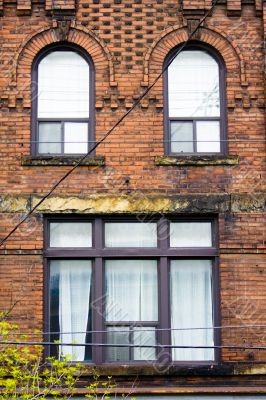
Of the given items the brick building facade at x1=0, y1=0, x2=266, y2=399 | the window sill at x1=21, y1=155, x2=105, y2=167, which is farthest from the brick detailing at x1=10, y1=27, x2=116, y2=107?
the window sill at x1=21, y1=155, x2=105, y2=167

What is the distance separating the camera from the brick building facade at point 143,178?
15016 millimetres

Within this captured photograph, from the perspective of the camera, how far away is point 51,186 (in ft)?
50.8

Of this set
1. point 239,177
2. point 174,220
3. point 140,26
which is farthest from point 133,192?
point 140,26

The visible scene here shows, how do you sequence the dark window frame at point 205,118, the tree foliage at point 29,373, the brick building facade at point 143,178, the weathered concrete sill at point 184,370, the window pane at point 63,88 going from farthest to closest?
the window pane at point 63,88 < the dark window frame at point 205,118 < the brick building facade at point 143,178 < the weathered concrete sill at point 184,370 < the tree foliage at point 29,373

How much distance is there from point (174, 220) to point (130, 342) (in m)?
2.31

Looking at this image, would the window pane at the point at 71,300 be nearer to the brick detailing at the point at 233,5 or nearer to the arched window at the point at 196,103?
the arched window at the point at 196,103

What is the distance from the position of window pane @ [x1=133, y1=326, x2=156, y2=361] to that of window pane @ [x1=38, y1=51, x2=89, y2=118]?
4.10 meters

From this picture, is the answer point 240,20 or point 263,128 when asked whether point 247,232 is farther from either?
point 240,20

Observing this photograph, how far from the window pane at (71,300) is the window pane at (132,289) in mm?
410

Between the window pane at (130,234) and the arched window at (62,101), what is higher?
the arched window at (62,101)

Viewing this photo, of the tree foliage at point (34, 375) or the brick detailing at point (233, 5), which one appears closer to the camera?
the tree foliage at point (34, 375)

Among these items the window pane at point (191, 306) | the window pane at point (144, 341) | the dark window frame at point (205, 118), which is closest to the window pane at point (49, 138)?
the dark window frame at point (205, 118)

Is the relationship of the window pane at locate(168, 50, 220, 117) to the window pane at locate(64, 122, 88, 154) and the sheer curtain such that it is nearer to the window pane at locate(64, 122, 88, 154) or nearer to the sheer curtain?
the window pane at locate(64, 122, 88, 154)

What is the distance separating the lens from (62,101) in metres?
16.1
